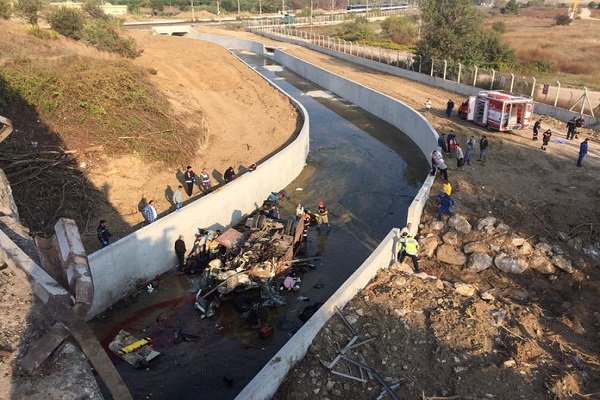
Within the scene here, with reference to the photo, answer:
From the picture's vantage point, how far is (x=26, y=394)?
545 centimetres

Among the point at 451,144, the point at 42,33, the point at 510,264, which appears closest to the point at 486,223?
the point at 510,264

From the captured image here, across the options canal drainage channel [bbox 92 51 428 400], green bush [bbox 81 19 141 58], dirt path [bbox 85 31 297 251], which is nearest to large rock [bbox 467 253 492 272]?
canal drainage channel [bbox 92 51 428 400]

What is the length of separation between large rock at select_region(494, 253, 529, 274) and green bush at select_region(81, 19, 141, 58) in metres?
37.4

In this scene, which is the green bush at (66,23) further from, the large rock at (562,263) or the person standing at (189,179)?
the large rock at (562,263)

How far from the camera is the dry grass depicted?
145 feet

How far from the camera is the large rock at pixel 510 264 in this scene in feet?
51.6

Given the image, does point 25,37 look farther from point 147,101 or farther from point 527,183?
point 527,183

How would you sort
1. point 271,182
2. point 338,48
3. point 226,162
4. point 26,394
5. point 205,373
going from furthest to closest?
point 338,48 < point 226,162 < point 271,182 < point 205,373 < point 26,394

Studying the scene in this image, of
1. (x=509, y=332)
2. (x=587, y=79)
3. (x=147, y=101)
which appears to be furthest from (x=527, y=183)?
(x=587, y=79)

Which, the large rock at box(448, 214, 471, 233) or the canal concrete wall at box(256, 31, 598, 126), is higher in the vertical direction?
the canal concrete wall at box(256, 31, 598, 126)

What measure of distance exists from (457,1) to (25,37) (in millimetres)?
36377

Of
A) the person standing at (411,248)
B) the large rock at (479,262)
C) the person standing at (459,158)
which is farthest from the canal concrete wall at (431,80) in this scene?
the person standing at (411,248)

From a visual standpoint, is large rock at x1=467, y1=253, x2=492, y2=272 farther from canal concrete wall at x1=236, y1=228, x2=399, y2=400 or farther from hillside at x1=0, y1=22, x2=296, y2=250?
hillside at x1=0, y1=22, x2=296, y2=250

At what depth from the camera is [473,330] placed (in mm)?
11961
